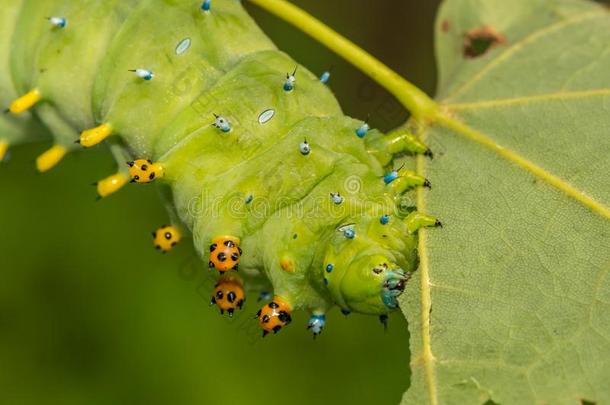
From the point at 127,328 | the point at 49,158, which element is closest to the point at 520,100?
the point at 49,158

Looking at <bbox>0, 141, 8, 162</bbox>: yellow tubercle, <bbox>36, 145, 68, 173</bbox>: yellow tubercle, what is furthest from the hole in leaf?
<bbox>0, 141, 8, 162</bbox>: yellow tubercle

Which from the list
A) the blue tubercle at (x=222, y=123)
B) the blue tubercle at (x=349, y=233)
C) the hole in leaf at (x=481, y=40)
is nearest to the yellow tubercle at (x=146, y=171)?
the blue tubercle at (x=222, y=123)

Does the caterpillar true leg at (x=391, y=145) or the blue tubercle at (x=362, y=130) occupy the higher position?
the blue tubercle at (x=362, y=130)

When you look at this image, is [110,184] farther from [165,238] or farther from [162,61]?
[162,61]

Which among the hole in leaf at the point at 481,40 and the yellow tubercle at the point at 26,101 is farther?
the hole in leaf at the point at 481,40

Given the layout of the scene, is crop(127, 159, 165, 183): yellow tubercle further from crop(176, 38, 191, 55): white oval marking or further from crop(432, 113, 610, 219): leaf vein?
crop(432, 113, 610, 219): leaf vein

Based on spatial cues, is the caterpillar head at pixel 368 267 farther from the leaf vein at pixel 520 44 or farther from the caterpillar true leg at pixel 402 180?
the leaf vein at pixel 520 44

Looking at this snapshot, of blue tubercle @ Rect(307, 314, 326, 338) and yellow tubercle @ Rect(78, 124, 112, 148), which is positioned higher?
yellow tubercle @ Rect(78, 124, 112, 148)
